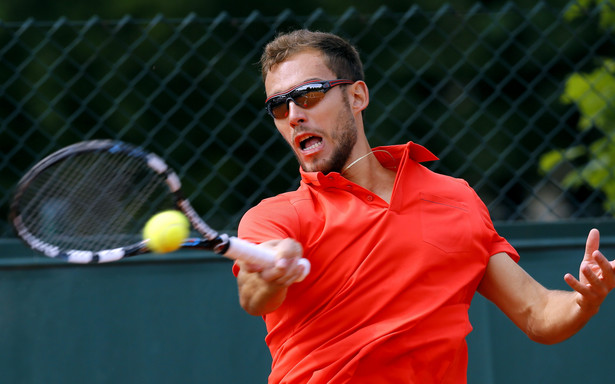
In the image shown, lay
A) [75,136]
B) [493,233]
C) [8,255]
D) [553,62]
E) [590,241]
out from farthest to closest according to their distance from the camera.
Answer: [553,62]
[75,136]
[8,255]
[493,233]
[590,241]

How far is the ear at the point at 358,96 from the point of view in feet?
8.23

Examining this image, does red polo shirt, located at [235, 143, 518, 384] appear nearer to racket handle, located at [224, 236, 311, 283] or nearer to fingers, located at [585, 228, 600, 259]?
racket handle, located at [224, 236, 311, 283]

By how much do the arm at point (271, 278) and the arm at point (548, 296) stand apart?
72 centimetres

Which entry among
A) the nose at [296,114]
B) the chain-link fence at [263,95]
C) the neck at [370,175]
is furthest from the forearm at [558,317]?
the chain-link fence at [263,95]

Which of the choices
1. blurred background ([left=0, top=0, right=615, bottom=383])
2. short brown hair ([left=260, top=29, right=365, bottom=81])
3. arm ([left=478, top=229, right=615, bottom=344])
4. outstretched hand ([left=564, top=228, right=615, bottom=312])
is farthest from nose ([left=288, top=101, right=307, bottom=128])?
blurred background ([left=0, top=0, right=615, bottom=383])

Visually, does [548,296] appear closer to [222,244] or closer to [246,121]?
[222,244]

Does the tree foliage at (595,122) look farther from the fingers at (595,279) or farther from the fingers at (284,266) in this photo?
the fingers at (284,266)

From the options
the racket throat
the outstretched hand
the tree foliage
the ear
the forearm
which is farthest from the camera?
the tree foliage

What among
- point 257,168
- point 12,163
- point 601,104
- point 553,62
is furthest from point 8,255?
point 601,104

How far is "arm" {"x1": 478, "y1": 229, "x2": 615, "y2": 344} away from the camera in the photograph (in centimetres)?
209

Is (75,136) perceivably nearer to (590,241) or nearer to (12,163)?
(12,163)

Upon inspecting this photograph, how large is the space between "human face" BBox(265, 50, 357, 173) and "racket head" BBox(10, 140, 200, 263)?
38 cm

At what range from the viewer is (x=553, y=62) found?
12.3ft

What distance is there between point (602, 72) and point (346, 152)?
Answer: 203cm
